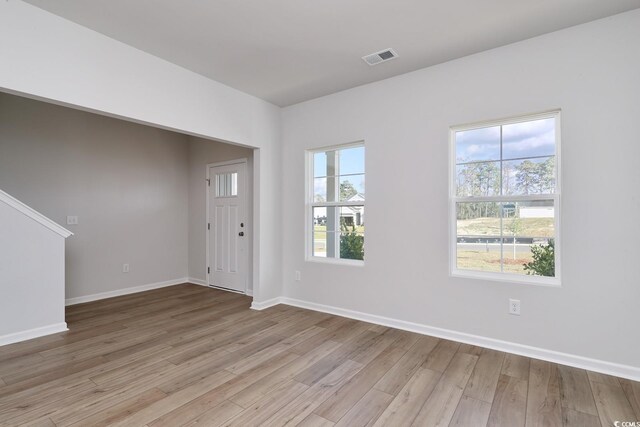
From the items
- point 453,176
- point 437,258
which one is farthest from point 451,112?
point 437,258

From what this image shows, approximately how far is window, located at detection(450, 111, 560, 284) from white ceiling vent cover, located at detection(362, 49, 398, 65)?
0.99 metres

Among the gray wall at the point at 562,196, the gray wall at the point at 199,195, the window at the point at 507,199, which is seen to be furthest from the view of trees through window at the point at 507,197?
the gray wall at the point at 199,195

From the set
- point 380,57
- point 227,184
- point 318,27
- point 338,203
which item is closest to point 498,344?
point 338,203

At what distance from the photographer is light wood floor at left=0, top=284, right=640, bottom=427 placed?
1909mm

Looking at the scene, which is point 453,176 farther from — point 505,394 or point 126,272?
point 126,272

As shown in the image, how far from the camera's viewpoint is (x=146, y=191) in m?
5.16

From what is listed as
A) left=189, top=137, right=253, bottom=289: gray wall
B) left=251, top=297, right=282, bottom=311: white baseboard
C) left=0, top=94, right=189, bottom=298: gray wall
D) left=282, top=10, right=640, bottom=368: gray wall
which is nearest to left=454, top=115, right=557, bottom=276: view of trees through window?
left=282, top=10, right=640, bottom=368: gray wall

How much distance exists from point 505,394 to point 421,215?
1.66 meters

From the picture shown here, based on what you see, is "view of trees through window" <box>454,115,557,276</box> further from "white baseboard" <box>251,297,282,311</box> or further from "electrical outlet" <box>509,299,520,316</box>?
"white baseboard" <box>251,297,282,311</box>

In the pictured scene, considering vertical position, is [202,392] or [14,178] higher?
[14,178]

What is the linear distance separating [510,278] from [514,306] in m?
0.25

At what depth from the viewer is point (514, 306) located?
2.74 meters

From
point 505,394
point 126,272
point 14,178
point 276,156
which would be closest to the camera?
point 505,394

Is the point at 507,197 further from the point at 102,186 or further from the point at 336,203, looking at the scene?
the point at 102,186
